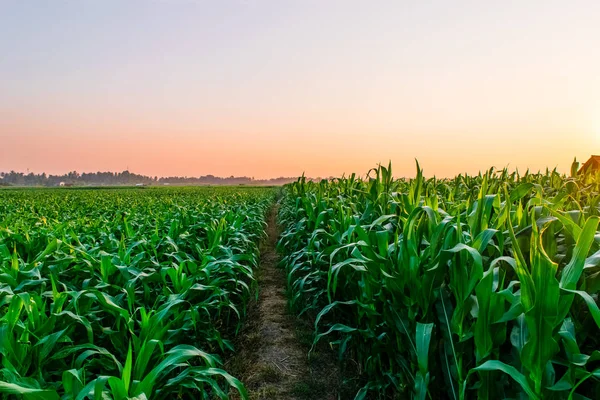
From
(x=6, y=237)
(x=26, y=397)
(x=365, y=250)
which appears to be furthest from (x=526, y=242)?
(x=6, y=237)

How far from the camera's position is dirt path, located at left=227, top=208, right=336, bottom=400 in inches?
121

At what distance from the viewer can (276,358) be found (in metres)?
3.61

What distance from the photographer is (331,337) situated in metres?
4.07

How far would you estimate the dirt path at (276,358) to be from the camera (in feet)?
10.1

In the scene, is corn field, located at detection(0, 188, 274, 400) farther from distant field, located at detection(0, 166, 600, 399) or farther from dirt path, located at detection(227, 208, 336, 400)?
dirt path, located at detection(227, 208, 336, 400)

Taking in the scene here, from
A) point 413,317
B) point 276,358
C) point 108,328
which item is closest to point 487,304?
point 413,317

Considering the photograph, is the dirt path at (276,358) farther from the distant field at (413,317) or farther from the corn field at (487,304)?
the corn field at (487,304)

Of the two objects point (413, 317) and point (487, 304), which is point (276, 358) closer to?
point (413, 317)

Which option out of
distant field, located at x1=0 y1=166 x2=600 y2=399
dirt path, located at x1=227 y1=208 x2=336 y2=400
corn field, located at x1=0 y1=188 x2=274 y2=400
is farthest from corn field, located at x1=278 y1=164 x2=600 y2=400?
corn field, located at x1=0 y1=188 x2=274 y2=400

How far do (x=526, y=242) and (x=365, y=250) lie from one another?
85 centimetres

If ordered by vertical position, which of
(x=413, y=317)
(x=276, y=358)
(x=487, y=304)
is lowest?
(x=276, y=358)

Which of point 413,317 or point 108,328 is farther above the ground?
point 413,317

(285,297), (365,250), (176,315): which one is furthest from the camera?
(285,297)

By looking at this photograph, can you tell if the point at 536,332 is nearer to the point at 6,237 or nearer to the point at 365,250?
the point at 365,250
